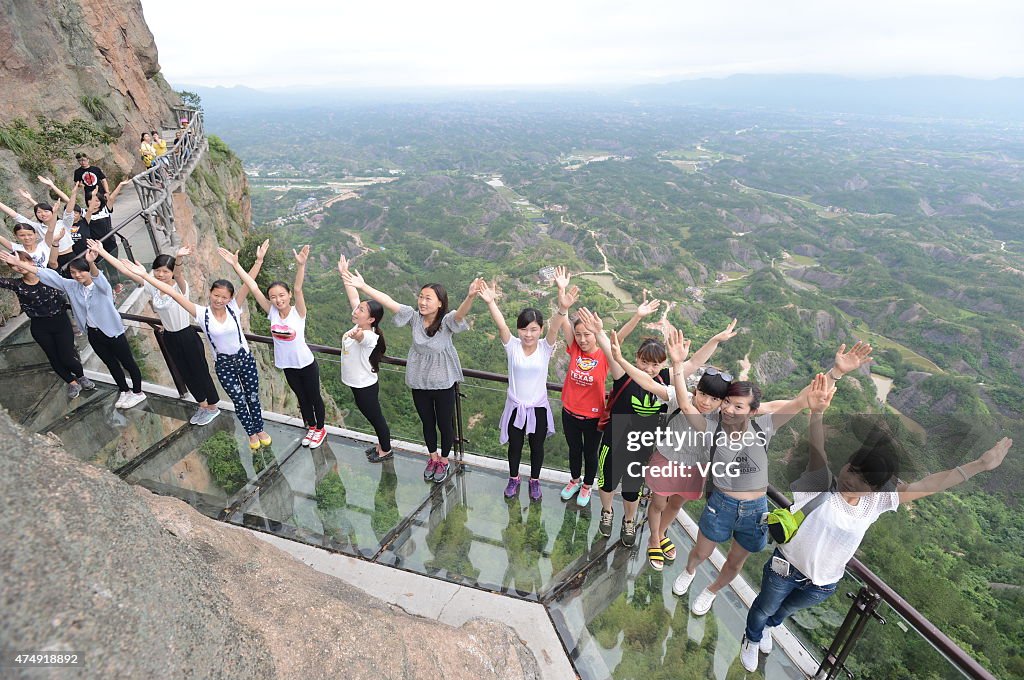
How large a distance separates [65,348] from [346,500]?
344 cm

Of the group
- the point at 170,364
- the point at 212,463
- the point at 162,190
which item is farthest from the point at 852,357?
the point at 162,190

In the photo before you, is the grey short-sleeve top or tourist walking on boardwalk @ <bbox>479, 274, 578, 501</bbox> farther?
the grey short-sleeve top

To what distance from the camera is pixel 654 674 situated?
120 inches

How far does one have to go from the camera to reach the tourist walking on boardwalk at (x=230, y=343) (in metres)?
4.07

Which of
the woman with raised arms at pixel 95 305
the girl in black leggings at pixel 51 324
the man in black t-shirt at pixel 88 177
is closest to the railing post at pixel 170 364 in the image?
the woman with raised arms at pixel 95 305

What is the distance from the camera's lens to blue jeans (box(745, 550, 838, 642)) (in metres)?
2.74

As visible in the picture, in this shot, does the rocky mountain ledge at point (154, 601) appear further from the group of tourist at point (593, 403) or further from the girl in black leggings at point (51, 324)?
the girl in black leggings at point (51, 324)

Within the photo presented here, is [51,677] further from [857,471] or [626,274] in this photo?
[626,274]

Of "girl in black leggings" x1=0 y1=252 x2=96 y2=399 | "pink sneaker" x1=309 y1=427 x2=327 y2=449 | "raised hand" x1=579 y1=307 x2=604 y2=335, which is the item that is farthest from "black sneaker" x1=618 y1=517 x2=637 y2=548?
"girl in black leggings" x1=0 y1=252 x2=96 y2=399

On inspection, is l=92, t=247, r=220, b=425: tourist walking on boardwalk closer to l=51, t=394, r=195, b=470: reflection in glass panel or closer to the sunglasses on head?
l=51, t=394, r=195, b=470: reflection in glass panel

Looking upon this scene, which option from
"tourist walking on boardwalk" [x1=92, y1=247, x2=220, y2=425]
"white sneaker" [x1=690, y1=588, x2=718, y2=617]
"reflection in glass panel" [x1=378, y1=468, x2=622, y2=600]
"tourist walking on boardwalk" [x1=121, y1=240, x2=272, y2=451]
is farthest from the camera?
"tourist walking on boardwalk" [x1=92, y1=247, x2=220, y2=425]

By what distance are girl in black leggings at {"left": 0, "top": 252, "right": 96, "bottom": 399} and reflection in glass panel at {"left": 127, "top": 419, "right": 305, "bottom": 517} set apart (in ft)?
5.05

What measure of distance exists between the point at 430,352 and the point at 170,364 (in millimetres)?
3022

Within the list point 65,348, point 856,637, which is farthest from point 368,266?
point 856,637
